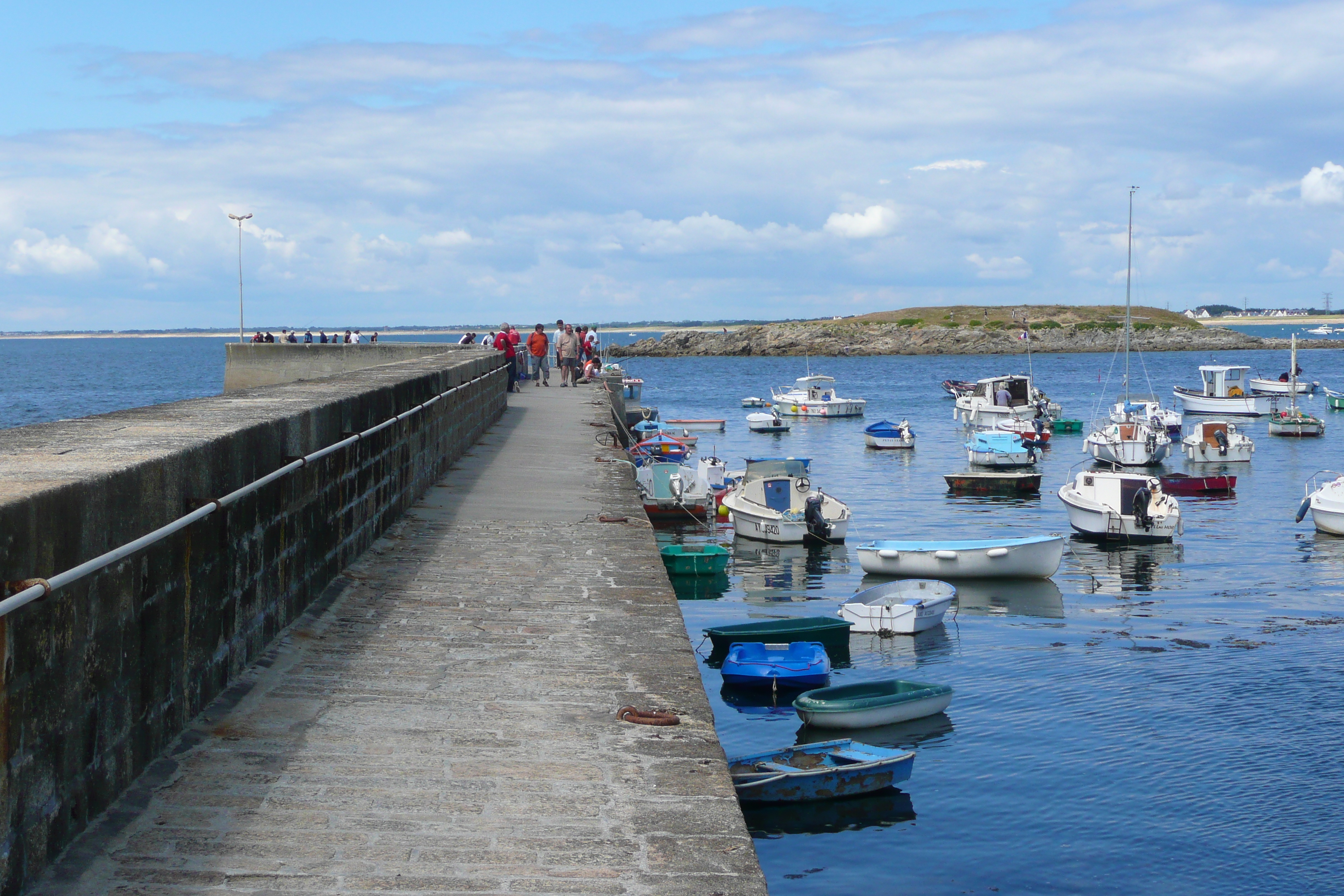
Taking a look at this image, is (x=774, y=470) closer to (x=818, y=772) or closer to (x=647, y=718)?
(x=818, y=772)

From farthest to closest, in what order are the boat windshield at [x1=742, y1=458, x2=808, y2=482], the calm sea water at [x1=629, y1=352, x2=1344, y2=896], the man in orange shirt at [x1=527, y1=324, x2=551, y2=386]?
the man in orange shirt at [x1=527, y1=324, x2=551, y2=386] → the boat windshield at [x1=742, y1=458, x2=808, y2=482] → the calm sea water at [x1=629, y1=352, x2=1344, y2=896]

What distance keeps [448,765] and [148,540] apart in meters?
1.59

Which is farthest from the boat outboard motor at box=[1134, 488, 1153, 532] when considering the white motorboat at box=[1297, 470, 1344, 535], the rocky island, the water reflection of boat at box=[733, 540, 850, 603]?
the rocky island

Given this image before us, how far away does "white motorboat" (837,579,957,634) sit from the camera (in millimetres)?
19078

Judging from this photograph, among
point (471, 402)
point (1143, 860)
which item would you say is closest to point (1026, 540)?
point (471, 402)

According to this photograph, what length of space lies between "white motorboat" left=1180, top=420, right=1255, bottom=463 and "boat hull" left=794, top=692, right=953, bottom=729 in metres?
36.6

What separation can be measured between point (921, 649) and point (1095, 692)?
293 centimetres

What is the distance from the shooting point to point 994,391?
200 feet

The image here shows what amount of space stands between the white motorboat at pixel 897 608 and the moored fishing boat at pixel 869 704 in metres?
4.48

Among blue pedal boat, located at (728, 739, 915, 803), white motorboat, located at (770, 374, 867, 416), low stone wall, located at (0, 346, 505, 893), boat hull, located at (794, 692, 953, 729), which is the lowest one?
boat hull, located at (794, 692, 953, 729)

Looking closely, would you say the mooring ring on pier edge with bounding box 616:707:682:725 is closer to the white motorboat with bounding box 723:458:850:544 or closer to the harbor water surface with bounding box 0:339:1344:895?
the harbor water surface with bounding box 0:339:1344:895

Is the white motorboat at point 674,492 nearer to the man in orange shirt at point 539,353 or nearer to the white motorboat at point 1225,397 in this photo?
the man in orange shirt at point 539,353

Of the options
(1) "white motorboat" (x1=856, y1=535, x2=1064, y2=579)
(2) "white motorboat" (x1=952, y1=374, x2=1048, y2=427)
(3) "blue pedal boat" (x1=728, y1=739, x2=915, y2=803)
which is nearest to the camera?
(3) "blue pedal boat" (x1=728, y1=739, x2=915, y2=803)

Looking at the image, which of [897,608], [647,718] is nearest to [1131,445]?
[897,608]
